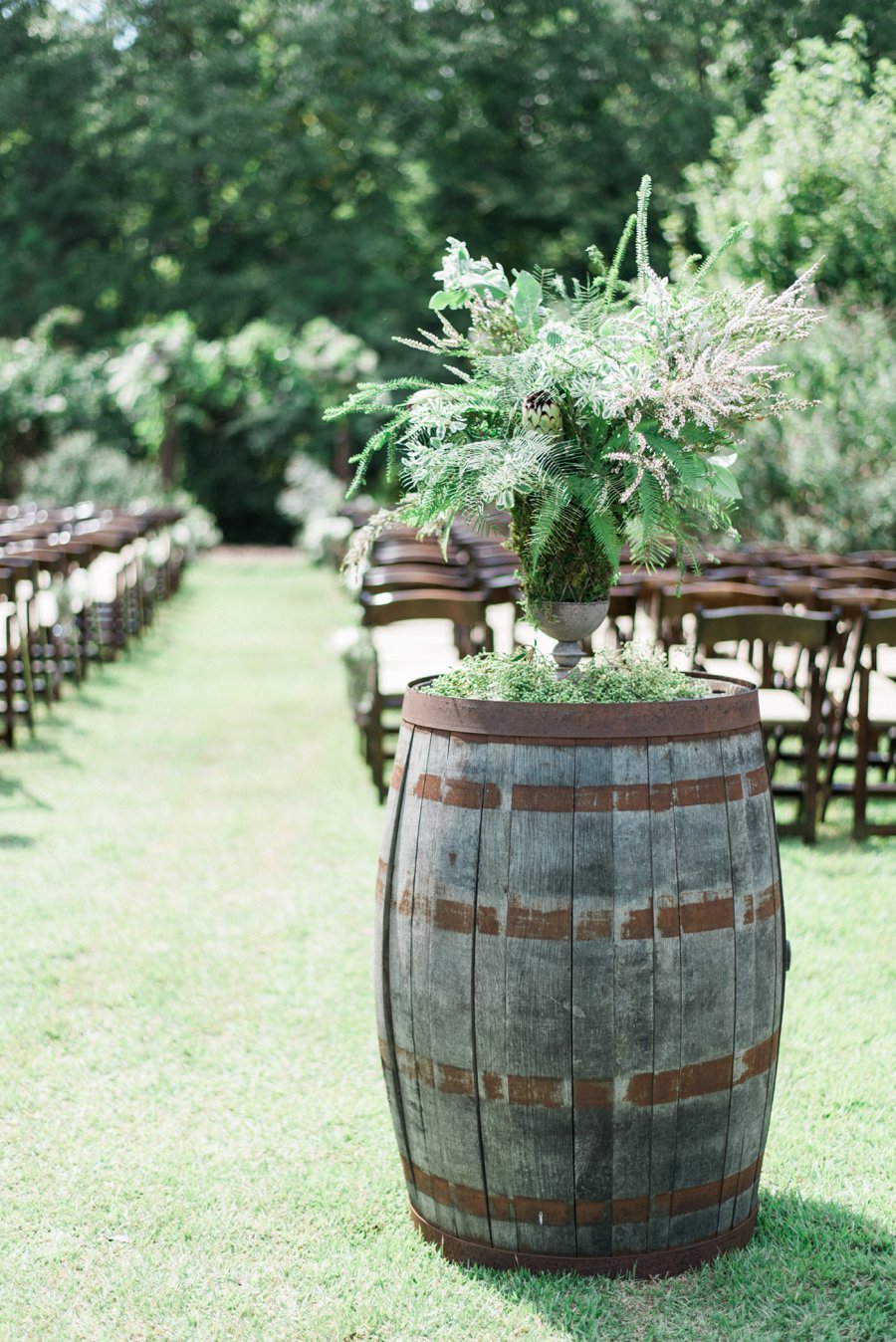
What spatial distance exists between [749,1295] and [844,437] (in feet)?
32.5

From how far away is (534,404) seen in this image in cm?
272

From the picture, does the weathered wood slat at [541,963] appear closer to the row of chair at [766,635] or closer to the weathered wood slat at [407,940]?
the weathered wood slat at [407,940]

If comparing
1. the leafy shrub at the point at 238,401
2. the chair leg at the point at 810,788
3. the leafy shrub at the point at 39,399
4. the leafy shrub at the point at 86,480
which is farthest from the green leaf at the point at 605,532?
the leafy shrub at the point at 39,399

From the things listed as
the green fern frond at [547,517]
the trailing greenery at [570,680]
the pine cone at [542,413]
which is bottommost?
the trailing greenery at [570,680]

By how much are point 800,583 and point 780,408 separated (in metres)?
4.42

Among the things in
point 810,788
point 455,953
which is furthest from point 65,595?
point 455,953

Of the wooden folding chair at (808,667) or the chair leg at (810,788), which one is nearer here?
the wooden folding chair at (808,667)

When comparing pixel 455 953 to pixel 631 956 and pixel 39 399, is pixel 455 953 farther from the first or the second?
pixel 39 399

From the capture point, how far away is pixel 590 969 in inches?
98.4

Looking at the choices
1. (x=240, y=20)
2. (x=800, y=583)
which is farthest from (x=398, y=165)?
(x=800, y=583)

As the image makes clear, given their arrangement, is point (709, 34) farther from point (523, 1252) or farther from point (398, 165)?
point (398, 165)

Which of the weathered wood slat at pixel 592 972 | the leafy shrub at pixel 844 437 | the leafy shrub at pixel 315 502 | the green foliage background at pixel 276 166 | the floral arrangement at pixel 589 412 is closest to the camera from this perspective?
the weathered wood slat at pixel 592 972

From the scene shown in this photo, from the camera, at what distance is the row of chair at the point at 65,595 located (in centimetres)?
844

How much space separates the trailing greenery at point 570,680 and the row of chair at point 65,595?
517 cm
